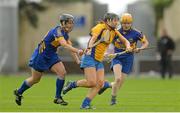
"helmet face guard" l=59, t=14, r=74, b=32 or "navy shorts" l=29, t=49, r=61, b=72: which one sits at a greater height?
"helmet face guard" l=59, t=14, r=74, b=32

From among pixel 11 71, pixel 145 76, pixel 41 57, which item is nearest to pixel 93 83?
pixel 41 57

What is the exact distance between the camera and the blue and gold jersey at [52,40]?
1894 centimetres

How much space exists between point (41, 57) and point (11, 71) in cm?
2658

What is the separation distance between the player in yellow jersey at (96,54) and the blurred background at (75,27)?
22115mm

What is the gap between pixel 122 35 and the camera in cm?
2092

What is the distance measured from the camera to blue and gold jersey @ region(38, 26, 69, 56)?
1894 centimetres

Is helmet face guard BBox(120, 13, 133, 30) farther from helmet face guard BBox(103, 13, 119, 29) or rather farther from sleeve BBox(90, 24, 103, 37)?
sleeve BBox(90, 24, 103, 37)

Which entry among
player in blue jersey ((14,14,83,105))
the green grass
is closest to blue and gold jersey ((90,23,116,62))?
player in blue jersey ((14,14,83,105))

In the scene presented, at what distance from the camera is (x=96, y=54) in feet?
61.6

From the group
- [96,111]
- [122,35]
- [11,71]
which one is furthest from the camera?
[11,71]

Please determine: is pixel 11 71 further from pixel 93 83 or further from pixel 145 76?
pixel 93 83

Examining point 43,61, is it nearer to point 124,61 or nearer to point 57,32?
point 57,32

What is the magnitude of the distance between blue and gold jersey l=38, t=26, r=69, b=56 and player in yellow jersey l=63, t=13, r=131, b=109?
2.26ft

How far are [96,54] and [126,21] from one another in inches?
91.2
